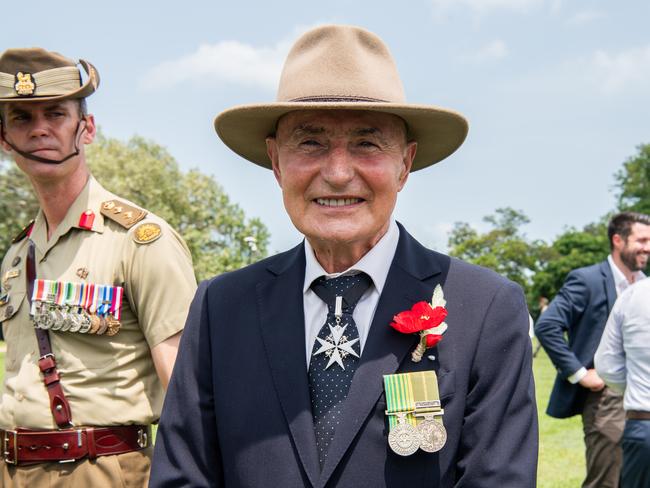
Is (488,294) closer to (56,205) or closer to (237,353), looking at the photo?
(237,353)

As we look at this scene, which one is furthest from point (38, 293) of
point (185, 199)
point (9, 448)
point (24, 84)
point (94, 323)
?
point (185, 199)

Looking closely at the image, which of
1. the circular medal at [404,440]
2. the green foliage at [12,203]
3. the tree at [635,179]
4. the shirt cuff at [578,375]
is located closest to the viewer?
the circular medal at [404,440]

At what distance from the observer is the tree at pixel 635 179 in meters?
65.0

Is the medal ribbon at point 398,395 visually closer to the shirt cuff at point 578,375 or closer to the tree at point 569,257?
the shirt cuff at point 578,375

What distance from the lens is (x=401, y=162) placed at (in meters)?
2.55

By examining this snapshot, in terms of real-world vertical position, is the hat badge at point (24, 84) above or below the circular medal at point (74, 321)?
above

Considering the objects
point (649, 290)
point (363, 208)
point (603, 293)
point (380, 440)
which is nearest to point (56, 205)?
point (363, 208)

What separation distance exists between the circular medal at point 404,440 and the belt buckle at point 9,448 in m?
1.95

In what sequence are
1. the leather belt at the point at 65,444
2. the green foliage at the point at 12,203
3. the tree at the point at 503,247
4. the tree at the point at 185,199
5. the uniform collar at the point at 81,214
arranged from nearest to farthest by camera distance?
the leather belt at the point at 65,444 → the uniform collar at the point at 81,214 → the green foliage at the point at 12,203 → the tree at the point at 185,199 → the tree at the point at 503,247

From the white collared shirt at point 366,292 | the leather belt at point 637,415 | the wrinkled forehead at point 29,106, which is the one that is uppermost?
the wrinkled forehead at point 29,106

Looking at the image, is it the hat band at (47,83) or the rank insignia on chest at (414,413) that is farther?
the hat band at (47,83)

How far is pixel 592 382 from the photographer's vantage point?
275 inches

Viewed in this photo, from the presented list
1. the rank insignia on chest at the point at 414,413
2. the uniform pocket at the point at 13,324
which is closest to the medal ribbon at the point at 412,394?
the rank insignia on chest at the point at 414,413

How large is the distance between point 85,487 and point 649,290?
386 centimetres
